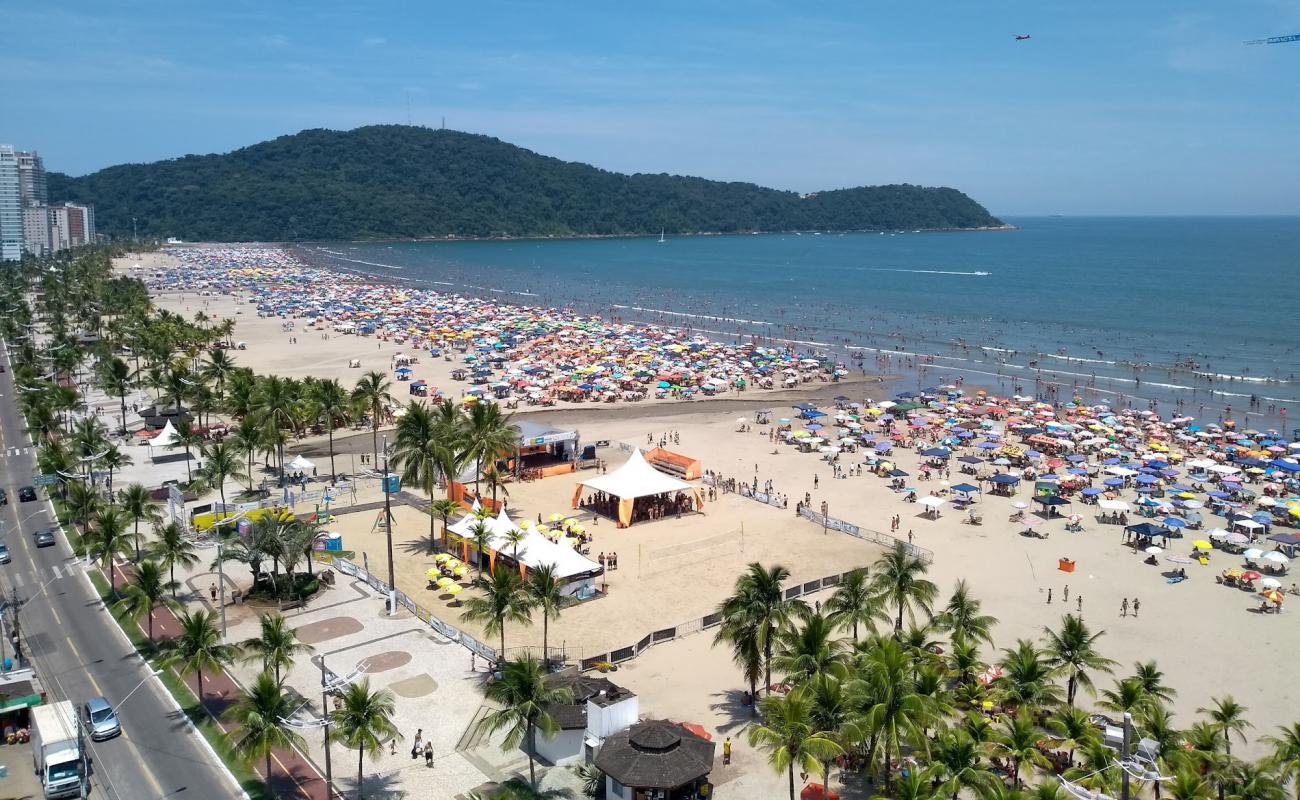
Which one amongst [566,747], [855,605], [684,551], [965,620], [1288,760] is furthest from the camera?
[684,551]

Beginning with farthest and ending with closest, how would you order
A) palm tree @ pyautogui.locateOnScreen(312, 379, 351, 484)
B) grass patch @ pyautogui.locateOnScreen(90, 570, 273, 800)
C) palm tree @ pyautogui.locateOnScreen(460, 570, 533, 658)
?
palm tree @ pyautogui.locateOnScreen(312, 379, 351, 484) < palm tree @ pyautogui.locateOnScreen(460, 570, 533, 658) < grass patch @ pyautogui.locateOnScreen(90, 570, 273, 800)

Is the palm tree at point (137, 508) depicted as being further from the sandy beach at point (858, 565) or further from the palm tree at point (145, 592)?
the sandy beach at point (858, 565)

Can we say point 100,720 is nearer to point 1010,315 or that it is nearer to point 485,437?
point 485,437

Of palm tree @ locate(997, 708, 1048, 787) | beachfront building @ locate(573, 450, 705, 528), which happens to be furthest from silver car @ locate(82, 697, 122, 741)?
beachfront building @ locate(573, 450, 705, 528)

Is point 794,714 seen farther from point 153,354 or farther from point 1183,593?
point 153,354

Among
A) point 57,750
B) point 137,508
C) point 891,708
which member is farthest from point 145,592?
point 891,708

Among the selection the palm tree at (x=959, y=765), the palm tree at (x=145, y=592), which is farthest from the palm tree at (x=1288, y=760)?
the palm tree at (x=145, y=592)

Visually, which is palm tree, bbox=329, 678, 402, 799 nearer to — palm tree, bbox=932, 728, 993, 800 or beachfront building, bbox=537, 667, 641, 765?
beachfront building, bbox=537, 667, 641, 765
